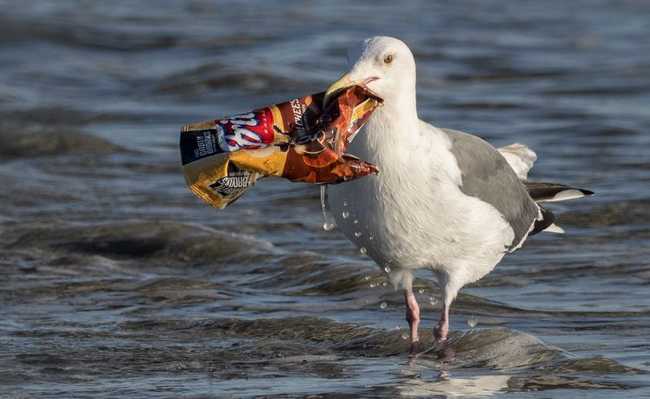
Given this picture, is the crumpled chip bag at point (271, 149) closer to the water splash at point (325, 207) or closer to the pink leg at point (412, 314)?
the water splash at point (325, 207)

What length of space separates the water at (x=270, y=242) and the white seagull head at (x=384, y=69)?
119cm

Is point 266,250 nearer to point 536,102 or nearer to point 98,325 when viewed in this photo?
point 98,325

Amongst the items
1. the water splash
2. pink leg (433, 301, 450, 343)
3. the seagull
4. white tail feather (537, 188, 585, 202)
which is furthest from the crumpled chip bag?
white tail feather (537, 188, 585, 202)

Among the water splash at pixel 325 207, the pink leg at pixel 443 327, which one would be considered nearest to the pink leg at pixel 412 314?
the pink leg at pixel 443 327

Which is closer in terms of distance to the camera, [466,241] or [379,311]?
[466,241]

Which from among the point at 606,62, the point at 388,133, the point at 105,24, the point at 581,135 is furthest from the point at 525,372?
the point at 105,24

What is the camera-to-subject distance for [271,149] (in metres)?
5.05

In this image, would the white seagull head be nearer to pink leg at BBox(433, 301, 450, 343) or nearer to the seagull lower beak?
the seagull lower beak

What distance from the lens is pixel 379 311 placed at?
7.07 metres

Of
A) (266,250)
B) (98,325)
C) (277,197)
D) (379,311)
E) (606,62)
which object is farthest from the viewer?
(606,62)

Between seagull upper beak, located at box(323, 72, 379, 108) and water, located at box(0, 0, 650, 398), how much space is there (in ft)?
3.79

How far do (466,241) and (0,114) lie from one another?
26.3 feet

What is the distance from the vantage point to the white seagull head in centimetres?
554

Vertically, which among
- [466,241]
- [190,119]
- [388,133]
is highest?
[388,133]
